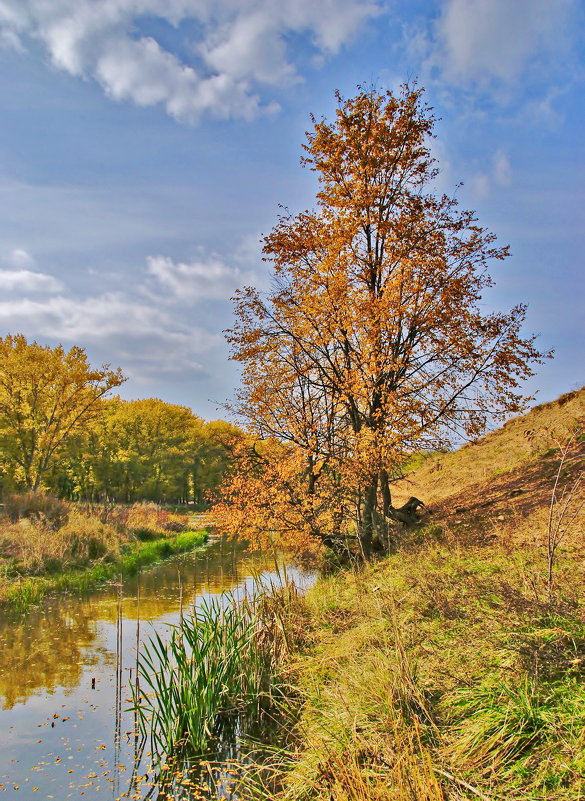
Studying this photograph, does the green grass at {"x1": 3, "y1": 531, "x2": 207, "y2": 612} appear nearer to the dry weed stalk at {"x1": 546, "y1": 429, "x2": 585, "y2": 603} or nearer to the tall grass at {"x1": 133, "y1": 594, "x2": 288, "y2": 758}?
the tall grass at {"x1": 133, "y1": 594, "x2": 288, "y2": 758}

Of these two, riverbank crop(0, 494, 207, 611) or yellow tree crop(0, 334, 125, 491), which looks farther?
yellow tree crop(0, 334, 125, 491)

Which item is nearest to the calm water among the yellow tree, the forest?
the forest

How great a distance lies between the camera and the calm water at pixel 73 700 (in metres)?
6.12

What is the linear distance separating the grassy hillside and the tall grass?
1.97ft

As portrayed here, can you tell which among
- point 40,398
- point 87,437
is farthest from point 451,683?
point 87,437

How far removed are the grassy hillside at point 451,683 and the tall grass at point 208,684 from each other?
0.60m

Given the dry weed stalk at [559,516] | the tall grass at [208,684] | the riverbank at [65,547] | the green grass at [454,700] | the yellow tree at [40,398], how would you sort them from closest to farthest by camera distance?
the green grass at [454,700] → the dry weed stalk at [559,516] → the tall grass at [208,684] → the riverbank at [65,547] → the yellow tree at [40,398]

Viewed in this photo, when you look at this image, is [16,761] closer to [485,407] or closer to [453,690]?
[453,690]

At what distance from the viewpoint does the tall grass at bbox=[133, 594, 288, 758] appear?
6.55 meters

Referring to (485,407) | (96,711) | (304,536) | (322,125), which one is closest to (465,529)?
(485,407)

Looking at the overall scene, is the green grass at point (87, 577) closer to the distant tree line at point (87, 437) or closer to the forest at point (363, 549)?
the forest at point (363, 549)

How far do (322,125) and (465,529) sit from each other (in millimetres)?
11191

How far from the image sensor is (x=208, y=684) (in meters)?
6.89

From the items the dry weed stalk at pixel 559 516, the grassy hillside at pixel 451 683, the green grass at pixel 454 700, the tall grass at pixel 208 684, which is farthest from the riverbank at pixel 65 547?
the dry weed stalk at pixel 559 516
